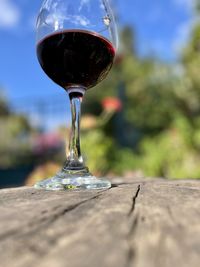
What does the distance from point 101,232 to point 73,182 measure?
23.0 inches

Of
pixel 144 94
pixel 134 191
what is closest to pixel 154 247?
pixel 134 191

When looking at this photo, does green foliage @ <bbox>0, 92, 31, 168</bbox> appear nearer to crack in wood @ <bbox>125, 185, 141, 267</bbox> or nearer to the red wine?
the red wine

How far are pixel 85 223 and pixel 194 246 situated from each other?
0.18 m

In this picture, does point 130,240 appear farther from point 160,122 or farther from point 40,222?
point 160,122

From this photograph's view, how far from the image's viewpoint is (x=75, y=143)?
4.12 ft

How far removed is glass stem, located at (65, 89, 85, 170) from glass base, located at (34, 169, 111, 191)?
0.07 feet

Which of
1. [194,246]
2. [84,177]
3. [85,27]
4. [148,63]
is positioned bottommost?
[194,246]

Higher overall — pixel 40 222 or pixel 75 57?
pixel 75 57

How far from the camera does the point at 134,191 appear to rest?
3.16 ft

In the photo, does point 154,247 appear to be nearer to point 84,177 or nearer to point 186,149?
point 84,177

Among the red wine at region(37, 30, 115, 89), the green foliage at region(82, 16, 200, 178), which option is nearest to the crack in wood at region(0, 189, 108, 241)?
the red wine at region(37, 30, 115, 89)

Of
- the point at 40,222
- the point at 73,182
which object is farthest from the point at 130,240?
the point at 73,182

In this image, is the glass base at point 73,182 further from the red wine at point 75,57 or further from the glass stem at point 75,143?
the red wine at point 75,57

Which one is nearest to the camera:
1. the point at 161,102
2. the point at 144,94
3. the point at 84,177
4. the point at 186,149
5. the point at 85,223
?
the point at 85,223
